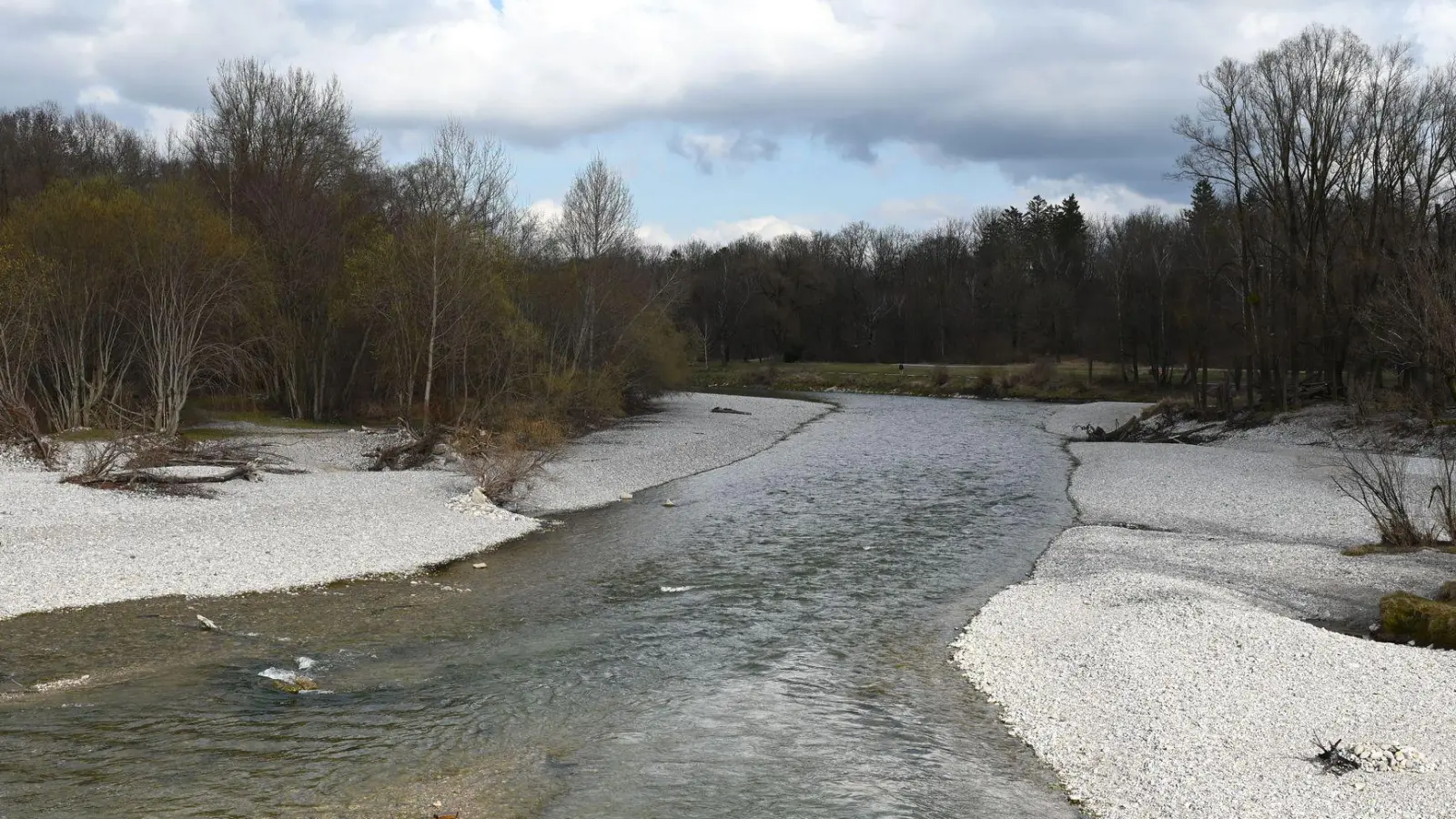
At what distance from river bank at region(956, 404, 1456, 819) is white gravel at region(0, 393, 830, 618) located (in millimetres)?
11398

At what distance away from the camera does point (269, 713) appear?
10766mm

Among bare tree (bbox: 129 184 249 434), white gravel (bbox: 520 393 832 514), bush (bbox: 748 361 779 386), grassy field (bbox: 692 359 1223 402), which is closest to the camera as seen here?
white gravel (bbox: 520 393 832 514)

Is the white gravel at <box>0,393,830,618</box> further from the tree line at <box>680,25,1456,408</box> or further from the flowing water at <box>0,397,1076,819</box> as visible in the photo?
the tree line at <box>680,25,1456,408</box>

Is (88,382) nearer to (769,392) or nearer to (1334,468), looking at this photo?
(1334,468)

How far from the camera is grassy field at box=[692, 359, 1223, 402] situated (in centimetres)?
7094

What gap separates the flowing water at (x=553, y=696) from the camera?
897 cm

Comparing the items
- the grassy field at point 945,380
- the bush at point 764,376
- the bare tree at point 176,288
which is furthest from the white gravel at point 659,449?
the bush at point 764,376

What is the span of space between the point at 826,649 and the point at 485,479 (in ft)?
46.0

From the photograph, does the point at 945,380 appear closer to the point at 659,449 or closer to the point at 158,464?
the point at 659,449

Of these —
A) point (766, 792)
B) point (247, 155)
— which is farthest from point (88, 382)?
point (766, 792)

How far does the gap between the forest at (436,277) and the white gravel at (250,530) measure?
5.49 metres

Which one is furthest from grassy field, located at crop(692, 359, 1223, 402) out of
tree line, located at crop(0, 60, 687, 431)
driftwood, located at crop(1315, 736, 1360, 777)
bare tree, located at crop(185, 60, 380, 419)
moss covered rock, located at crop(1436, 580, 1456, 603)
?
driftwood, located at crop(1315, 736, 1360, 777)

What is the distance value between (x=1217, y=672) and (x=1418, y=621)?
11.7ft

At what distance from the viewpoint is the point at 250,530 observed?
1969cm
